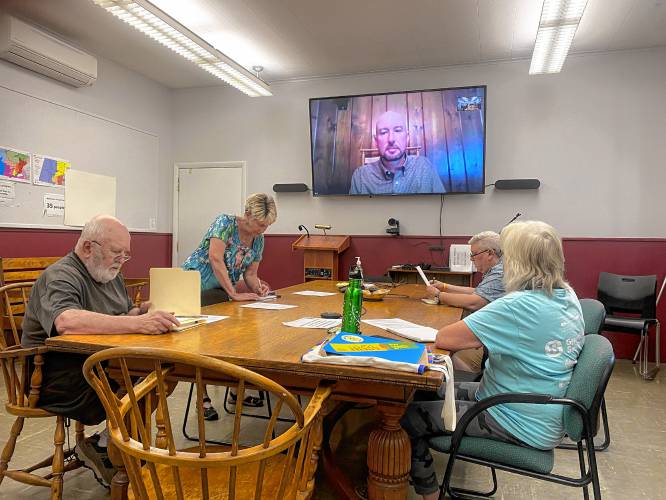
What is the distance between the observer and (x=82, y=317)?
5.82 ft

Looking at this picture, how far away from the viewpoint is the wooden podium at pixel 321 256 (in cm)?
543

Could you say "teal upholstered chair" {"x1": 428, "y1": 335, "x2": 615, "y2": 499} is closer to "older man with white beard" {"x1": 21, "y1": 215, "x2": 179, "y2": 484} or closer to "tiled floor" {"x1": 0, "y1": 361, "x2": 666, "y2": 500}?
"tiled floor" {"x1": 0, "y1": 361, "x2": 666, "y2": 500}

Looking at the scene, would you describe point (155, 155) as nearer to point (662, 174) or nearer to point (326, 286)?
point (326, 286)

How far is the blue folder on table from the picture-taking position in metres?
1.43

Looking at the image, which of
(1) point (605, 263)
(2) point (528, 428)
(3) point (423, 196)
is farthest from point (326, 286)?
(1) point (605, 263)

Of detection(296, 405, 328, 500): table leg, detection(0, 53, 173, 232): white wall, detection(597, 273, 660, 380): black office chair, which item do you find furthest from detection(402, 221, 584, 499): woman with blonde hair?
detection(0, 53, 173, 232): white wall

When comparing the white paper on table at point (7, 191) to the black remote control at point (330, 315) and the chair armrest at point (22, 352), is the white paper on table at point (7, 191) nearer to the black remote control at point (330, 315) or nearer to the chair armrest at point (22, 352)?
the chair armrest at point (22, 352)

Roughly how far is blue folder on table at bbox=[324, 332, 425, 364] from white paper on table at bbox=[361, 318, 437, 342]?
24cm

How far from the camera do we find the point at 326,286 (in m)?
3.94

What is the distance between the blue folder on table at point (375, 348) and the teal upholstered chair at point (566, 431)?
0.29m

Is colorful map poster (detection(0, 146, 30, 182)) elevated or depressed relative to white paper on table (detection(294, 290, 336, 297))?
elevated

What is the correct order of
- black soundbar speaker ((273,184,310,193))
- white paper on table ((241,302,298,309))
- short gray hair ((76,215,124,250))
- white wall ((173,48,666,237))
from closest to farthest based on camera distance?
1. short gray hair ((76,215,124,250))
2. white paper on table ((241,302,298,309))
3. white wall ((173,48,666,237))
4. black soundbar speaker ((273,184,310,193))

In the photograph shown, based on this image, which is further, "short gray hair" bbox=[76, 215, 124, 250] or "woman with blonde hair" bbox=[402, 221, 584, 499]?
"short gray hair" bbox=[76, 215, 124, 250]

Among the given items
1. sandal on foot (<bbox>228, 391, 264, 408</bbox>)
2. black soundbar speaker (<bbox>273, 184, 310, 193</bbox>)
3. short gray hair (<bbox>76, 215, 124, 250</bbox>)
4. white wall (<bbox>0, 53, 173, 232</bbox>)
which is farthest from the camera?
black soundbar speaker (<bbox>273, 184, 310, 193</bbox>)
